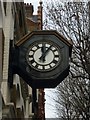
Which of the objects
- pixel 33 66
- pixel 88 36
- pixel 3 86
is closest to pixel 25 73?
pixel 33 66

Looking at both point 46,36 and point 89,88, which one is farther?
point 89,88

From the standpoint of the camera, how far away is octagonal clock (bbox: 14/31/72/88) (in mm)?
6836

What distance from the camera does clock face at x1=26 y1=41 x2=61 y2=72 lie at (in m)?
6.89

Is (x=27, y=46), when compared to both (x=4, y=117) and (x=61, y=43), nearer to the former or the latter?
(x=61, y=43)

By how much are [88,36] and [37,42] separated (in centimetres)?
700

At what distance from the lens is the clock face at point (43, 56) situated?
6.89 m

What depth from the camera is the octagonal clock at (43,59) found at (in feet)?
22.4

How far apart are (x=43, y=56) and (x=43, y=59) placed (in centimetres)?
7

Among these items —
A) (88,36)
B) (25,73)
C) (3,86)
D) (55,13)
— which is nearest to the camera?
(25,73)

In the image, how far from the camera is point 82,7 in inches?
561

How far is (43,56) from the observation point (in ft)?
22.7

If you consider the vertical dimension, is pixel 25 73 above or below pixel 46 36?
below

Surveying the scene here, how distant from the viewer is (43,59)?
697 centimetres

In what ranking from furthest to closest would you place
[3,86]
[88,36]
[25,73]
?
[88,36], [3,86], [25,73]
